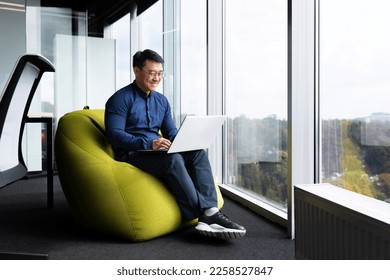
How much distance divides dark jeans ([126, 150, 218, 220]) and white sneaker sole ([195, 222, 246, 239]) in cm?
11

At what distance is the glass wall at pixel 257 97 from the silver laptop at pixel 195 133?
1.76 ft

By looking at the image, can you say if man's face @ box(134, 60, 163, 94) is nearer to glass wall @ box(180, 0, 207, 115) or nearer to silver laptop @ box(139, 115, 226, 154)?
silver laptop @ box(139, 115, 226, 154)

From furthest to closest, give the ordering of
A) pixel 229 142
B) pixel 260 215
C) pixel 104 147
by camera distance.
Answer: pixel 229 142 → pixel 260 215 → pixel 104 147

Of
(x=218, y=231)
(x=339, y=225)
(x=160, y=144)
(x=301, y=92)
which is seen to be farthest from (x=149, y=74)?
(x=339, y=225)

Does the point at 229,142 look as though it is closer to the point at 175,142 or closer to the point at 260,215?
the point at 260,215

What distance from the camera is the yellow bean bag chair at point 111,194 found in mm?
1995

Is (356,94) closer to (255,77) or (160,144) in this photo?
(160,144)

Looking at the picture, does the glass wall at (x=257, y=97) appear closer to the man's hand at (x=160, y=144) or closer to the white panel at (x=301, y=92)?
the white panel at (x=301, y=92)

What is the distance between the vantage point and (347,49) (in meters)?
1.84

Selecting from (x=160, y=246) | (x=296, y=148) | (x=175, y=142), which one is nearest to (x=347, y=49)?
(x=296, y=148)

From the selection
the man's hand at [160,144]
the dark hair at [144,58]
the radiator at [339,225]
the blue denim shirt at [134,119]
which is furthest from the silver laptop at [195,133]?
the radiator at [339,225]

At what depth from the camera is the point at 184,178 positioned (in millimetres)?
2059

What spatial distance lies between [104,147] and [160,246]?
0.69 m

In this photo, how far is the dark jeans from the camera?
2059 millimetres
